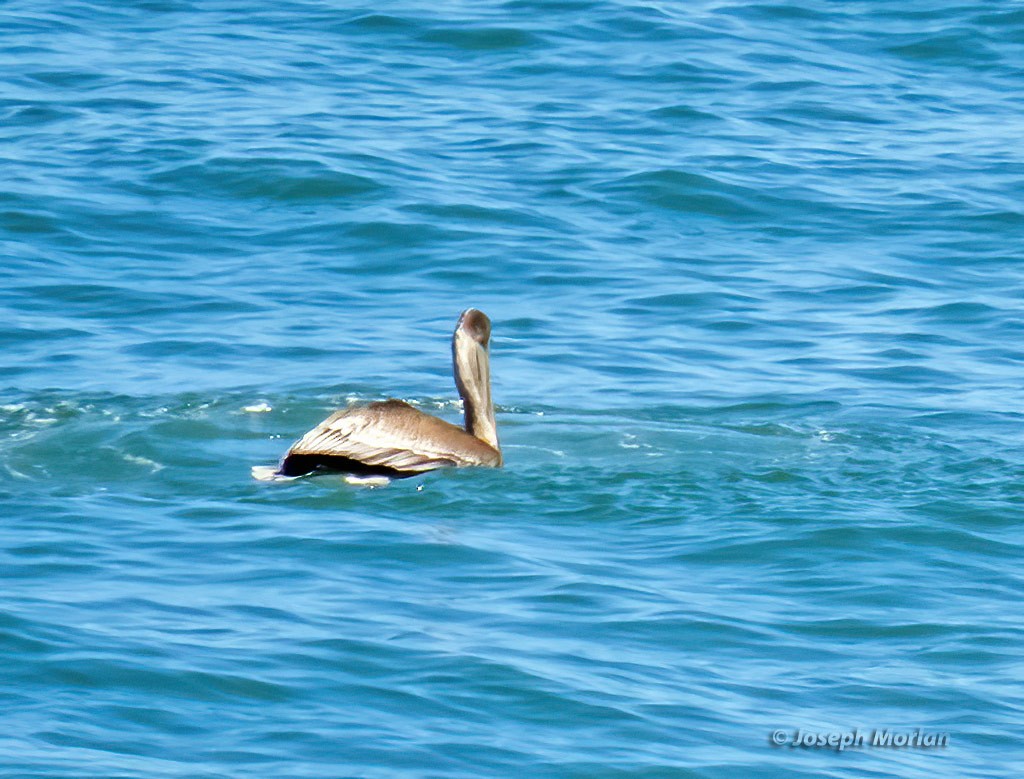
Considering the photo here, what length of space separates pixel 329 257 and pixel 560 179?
268cm

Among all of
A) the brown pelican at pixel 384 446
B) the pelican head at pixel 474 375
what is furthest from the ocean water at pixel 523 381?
the pelican head at pixel 474 375

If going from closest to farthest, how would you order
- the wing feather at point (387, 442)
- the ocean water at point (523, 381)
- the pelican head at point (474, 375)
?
the ocean water at point (523, 381), the wing feather at point (387, 442), the pelican head at point (474, 375)

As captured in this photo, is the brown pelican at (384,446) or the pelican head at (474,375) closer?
the brown pelican at (384,446)

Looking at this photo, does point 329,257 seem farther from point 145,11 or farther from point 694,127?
point 145,11

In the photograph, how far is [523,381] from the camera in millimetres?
12711

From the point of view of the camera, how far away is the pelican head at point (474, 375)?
10.6 metres

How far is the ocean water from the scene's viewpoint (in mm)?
6891

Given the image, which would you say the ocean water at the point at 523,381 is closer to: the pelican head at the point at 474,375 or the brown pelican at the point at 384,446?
the brown pelican at the point at 384,446

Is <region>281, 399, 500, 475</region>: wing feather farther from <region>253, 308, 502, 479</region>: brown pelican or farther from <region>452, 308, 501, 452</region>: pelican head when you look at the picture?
<region>452, 308, 501, 452</region>: pelican head

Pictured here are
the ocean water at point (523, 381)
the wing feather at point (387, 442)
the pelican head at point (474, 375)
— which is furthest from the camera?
the pelican head at point (474, 375)

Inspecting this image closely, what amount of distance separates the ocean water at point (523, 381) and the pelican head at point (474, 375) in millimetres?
264

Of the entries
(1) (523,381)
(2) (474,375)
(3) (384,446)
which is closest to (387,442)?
(3) (384,446)

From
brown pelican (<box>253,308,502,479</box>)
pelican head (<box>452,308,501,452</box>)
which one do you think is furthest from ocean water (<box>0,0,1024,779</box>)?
pelican head (<box>452,308,501,452</box>)

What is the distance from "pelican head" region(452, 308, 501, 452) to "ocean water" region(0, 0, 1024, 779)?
0.26 m
